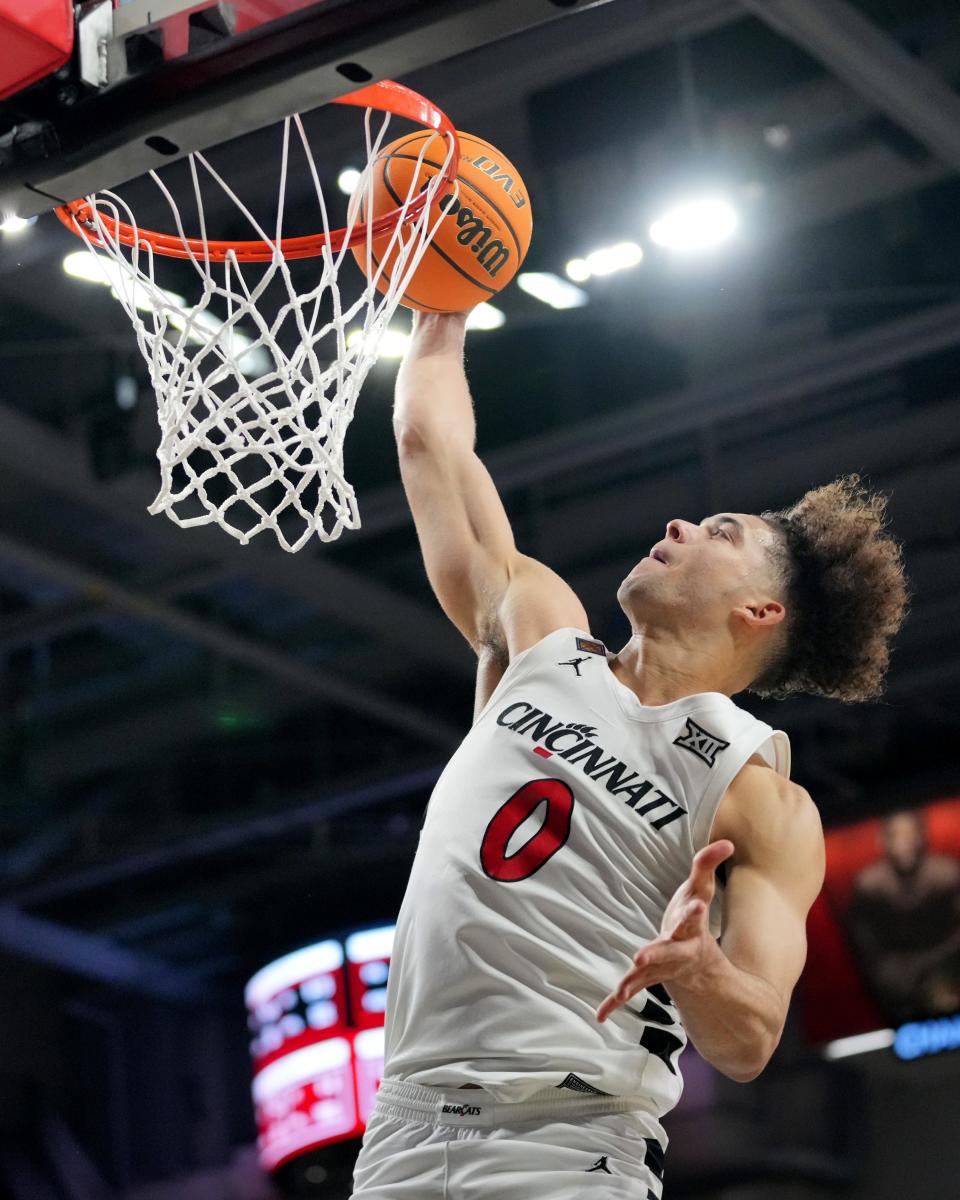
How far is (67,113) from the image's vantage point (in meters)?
2.57

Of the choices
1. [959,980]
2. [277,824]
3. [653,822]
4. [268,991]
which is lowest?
[653,822]

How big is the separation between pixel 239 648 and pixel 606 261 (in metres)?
3.23

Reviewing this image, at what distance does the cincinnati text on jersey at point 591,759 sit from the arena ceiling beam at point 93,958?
882cm

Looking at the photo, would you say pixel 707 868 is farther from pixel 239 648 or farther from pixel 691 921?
pixel 239 648

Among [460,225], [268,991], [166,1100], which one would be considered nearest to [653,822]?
[460,225]

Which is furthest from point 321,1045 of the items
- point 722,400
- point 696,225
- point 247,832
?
point 696,225

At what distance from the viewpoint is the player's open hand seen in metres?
2.08

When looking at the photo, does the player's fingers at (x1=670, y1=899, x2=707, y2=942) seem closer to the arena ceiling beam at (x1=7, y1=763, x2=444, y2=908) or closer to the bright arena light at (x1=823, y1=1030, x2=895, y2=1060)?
the bright arena light at (x1=823, y1=1030, x2=895, y2=1060)

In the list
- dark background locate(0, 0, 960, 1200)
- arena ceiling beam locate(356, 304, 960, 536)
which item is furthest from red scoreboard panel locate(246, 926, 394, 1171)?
arena ceiling beam locate(356, 304, 960, 536)

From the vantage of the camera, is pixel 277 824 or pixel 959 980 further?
pixel 277 824

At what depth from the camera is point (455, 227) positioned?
3268 millimetres

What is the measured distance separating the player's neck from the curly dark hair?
8.9 inches

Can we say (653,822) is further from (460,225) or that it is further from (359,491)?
(359,491)

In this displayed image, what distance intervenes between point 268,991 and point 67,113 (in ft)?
25.8
